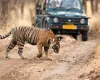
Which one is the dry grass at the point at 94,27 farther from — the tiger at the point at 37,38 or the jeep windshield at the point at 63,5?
the tiger at the point at 37,38

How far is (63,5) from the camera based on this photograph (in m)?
20.8

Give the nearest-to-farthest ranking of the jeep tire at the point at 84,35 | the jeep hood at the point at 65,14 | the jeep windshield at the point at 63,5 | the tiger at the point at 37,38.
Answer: the tiger at the point at 37,38
the jeep hood at the point at 65,14
the jeep tire at the point at 84,35
the jeep windshield at the point at 63,5

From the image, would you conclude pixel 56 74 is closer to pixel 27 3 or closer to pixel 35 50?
pixel 35 50

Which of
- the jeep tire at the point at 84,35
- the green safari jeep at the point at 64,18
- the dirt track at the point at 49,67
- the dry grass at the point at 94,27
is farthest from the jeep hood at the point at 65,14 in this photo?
the dirt track at the point at 49,67

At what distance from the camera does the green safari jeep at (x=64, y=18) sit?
770 inches

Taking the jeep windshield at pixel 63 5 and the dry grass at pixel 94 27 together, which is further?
the dry grass at pixel 94 27

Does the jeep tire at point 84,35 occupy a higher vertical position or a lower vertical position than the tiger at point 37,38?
lower

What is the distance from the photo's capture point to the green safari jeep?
19.5 meters

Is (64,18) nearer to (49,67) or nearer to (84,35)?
(84,35)

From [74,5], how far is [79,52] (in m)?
6.71

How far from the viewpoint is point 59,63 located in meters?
12.0

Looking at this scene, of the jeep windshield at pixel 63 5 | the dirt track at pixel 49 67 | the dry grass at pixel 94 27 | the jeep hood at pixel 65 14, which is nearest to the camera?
the dirt track at pixel 49 67

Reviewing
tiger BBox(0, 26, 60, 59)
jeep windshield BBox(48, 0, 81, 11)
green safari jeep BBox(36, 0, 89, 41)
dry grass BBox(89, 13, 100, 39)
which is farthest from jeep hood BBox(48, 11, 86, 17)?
tiger BBox(0, 26, 60, 59)

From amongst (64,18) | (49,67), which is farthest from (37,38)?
(64,18)
